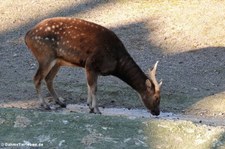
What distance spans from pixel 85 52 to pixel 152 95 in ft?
4.90

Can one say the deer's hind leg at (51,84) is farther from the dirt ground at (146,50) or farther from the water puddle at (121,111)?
the dirt ground at (146,50)

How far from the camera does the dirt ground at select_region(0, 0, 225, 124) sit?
37.8ft

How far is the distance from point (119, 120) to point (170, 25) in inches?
376

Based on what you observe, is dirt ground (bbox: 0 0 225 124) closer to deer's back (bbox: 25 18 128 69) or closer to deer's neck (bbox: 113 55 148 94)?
deer's neck (bbox: 113 55 148 94)

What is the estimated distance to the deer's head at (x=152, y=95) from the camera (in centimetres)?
1074

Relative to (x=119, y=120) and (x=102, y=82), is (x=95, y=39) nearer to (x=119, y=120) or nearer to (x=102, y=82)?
(x=102, y=82)

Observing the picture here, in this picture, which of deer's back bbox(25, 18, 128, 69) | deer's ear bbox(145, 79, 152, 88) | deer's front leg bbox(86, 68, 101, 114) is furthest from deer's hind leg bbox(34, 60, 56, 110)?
deer's ear bbox(145, 79, 152, 88)

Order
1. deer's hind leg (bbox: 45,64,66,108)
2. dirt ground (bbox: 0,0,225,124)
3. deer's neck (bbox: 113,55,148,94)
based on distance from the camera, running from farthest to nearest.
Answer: dirt ground (bbox: 0,0,225,124), deer's hind leg (bbox: 45,64,66,108), deer's neck (bbox: 113,55,148,94)

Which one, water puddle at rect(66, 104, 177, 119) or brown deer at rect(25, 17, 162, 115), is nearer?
brown deer at rect(25, 17, 162, 115)

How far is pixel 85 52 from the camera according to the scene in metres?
10.4

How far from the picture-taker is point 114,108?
11102 mm

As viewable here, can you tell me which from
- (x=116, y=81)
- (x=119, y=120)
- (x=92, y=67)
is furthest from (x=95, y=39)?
(x=119, y=120)

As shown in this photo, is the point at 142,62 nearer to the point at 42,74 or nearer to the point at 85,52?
the point at 85,52

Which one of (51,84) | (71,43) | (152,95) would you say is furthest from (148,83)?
(51,84)
